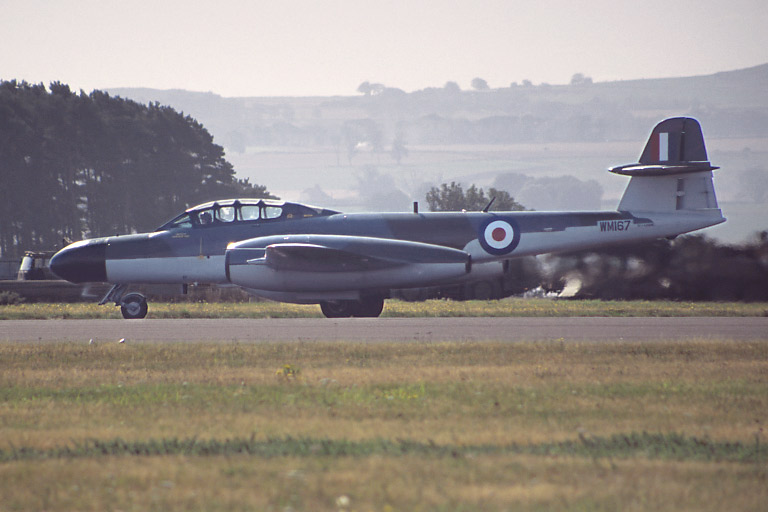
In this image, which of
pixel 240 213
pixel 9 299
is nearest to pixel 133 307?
pixel 240 213

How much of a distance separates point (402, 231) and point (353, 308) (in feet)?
8.12

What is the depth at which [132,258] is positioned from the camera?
24.1 m

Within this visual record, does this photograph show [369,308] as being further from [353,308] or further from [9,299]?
[9,299]

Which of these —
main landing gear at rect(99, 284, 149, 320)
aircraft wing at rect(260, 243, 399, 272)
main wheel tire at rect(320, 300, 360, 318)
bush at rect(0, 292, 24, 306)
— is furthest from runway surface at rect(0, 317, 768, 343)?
bush at rect(0, 292, 24, 306)

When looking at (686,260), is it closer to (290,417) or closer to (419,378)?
(419,378)

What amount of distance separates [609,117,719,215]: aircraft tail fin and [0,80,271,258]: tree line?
5947cm

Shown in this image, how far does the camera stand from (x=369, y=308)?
2442 centimetres

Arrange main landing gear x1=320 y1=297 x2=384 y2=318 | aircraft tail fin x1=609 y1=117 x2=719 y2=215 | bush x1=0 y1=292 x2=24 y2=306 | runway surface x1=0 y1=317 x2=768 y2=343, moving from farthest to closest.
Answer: bush x1=0 y1=292 x2=24 y2=306 < main landing gear x1=320 y1=297 x2=384 y2=318 < aircraft tail fin x1=609 y1=117 x2=719 y2=215 < runway surface x1=0 y1=317 x2=768 y2=343

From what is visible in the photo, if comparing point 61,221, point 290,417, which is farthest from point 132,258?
point 61,221

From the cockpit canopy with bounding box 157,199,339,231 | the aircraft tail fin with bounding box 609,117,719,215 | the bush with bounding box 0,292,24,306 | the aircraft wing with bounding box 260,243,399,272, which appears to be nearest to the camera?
the aircraft wing with bounding box 260,243,399,272

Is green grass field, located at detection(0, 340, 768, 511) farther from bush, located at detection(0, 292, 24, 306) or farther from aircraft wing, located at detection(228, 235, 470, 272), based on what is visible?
bush, located at detection(0, 292, 24, 306)

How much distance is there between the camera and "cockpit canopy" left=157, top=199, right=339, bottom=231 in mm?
23984

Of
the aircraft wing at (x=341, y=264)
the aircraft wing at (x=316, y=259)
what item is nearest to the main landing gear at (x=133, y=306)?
the aircraft wing at (x=341, y=264)

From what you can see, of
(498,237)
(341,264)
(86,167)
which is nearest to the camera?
(341,264)
